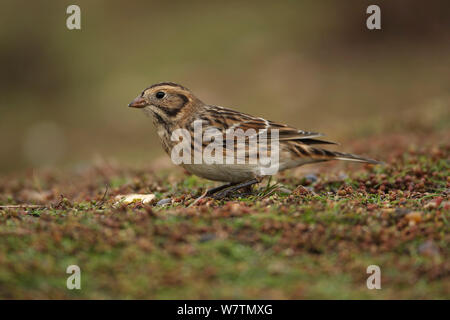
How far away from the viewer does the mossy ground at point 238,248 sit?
3855 mm

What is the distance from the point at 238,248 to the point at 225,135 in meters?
2.41

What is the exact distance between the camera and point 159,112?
22.5 ft

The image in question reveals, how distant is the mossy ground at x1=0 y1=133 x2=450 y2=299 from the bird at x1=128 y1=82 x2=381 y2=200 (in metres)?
0.54

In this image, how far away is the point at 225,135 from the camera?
6.46 meters

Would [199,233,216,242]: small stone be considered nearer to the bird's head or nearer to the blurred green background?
the bird's head

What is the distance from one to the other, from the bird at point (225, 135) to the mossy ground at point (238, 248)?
54cm

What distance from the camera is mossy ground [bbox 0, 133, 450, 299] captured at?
152 inches

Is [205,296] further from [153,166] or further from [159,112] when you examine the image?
[153,166]

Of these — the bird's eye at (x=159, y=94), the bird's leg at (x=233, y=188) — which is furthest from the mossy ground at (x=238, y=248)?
the bird's eye at (x=159, y=94)

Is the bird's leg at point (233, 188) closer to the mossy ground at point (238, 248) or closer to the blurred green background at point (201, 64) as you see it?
the mossy ground at point (238, 248)

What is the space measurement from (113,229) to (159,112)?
2567 mm

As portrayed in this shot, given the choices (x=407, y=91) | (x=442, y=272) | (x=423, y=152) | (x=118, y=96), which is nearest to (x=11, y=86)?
(x=118, y=96)

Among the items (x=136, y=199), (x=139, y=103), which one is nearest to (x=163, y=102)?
(x=139, y=103)

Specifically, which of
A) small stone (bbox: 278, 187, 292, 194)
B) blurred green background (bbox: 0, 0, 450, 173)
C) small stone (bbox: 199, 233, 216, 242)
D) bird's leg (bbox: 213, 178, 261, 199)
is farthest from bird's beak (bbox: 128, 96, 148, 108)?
blurred green background (bbox: 0, 0, 450, 173)
